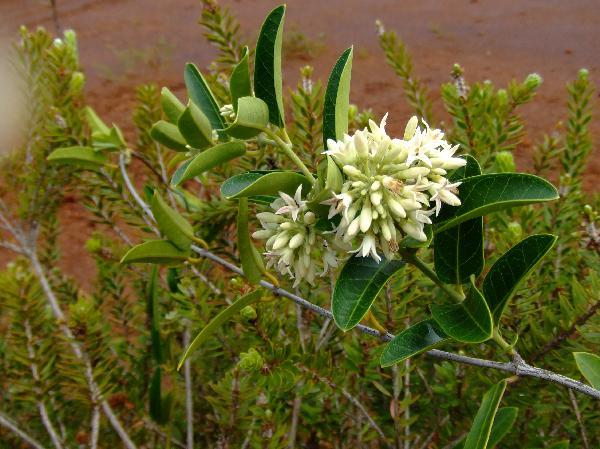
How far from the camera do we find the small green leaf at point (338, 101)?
85 centimetres

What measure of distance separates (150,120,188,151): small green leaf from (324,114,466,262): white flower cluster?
0.33 metres

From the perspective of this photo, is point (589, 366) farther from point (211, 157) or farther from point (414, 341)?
point (211, 157)

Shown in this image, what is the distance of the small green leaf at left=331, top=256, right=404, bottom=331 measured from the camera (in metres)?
0.78

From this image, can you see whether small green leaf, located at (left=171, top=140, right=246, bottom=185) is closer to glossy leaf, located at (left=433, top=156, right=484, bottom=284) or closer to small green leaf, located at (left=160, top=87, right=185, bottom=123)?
small green leaf, located at (left=160, top=87, right=185, bottom=123)

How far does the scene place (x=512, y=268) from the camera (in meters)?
0.86

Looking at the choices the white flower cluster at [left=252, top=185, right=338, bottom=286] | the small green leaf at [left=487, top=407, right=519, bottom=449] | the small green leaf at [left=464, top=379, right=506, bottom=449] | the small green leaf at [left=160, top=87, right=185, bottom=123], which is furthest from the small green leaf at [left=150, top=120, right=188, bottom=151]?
the small green leaf at [left=487, top=407, right=519, bottom=449]

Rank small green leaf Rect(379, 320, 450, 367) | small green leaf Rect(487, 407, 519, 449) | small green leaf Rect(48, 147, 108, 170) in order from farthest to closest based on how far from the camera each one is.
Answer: small green leaf Rect(48, 147, 108, 170) → small green leaf Rect(487, 407, 519, 449) → small green leaf Rect(379, 320, 450, 367)

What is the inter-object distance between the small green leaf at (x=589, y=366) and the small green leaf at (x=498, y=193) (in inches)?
13.4

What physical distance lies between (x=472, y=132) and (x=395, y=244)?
1.15 m

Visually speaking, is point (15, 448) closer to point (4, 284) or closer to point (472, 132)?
point (4, 284)

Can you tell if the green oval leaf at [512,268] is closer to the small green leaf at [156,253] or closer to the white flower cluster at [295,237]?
the white flower cluster at [295,237]

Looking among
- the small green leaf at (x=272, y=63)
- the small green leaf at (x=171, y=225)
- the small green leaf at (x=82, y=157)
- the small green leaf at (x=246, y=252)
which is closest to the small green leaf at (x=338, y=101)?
the small green leaf at (x=272, y=63)

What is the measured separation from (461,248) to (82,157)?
1.06 meters

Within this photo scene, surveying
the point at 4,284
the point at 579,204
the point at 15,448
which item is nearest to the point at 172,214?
the point at 4,284
